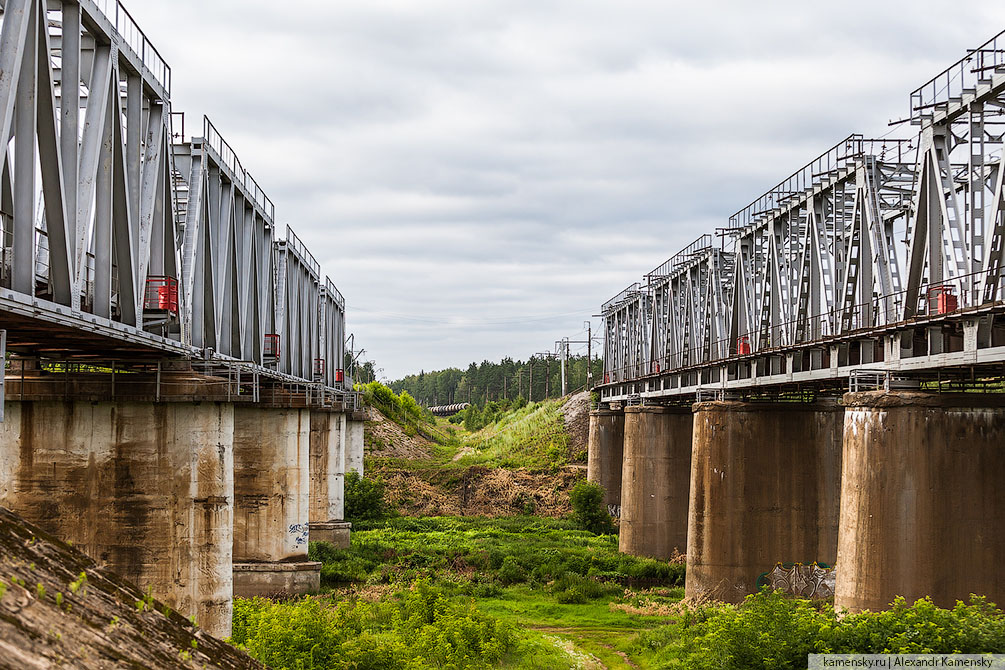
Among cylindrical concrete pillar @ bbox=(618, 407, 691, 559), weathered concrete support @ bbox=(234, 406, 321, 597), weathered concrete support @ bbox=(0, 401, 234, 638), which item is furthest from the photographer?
cylindrical concrete pillar @ bbox=(618, 407, 691, 559)

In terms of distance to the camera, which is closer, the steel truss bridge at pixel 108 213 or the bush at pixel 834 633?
the steel truss bridge at pixel 108 213

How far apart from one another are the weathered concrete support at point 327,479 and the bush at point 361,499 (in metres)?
8.19

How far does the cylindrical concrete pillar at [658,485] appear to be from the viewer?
51438 mm

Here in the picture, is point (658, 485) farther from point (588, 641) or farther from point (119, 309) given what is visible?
point (119, 309)

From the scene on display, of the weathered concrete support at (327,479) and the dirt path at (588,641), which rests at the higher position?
the weathered concrete support at (327,479)

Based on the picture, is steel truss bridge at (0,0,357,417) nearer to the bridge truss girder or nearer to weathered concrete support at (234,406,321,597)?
the bridge truss girder

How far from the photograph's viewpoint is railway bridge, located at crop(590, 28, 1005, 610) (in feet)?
70.5

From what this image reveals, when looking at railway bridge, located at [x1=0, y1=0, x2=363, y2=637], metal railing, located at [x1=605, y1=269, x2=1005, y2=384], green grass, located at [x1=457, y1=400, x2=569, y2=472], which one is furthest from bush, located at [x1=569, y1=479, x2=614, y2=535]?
railway bridge, located at [x1=0, y1=0, x2=363, y2=637]

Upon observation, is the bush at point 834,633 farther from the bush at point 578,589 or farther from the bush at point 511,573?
the bush at point 511,573

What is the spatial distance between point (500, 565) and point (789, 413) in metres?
18.6

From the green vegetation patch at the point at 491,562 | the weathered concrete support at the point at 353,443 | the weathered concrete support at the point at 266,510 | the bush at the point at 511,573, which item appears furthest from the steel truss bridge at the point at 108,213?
the weathered concrete support at the point at 353,443

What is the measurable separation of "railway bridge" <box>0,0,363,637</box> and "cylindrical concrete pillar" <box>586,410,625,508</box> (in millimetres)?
40454

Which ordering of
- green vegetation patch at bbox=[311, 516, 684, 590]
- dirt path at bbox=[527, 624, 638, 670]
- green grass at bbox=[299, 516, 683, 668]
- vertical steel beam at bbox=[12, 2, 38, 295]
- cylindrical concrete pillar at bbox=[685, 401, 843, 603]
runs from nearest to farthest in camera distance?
vertical steel beam at bbox=[12, 2, 38, 295] < dirt path at bbox=[527, 624, 638, 670] < green grass at bbox=[299, 516, 683, 668] < cylindrical concrete pillar at bbox=[685, 401, 843, 603] < green vegetation patch at bbox=[311, 516, 684, 590]

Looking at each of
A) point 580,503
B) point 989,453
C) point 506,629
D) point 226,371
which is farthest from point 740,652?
point 580,503
